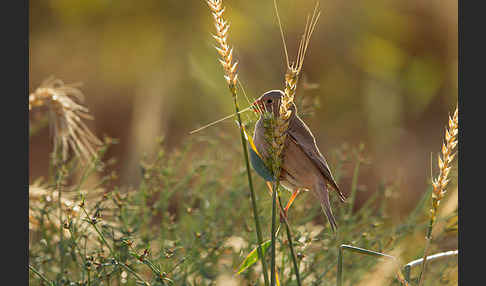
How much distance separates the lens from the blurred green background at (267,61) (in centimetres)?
179

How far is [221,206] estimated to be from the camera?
981 mm

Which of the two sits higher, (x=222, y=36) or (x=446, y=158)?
(x=222, y=36)

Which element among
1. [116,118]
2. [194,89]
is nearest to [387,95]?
[194,89]

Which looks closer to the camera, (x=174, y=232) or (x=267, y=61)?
(x=174, y=232)

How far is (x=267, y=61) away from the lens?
1.83 meters

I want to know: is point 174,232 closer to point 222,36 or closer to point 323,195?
point 323,195

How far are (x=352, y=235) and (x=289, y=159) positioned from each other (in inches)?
15.7

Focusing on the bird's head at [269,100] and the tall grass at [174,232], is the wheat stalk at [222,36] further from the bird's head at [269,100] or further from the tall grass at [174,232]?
the tall grass at [174,232]

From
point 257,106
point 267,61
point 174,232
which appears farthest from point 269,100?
point 267,61

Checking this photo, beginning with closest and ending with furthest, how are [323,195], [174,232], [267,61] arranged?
1. [323,195]
2. [174,232]
3. [267,61]

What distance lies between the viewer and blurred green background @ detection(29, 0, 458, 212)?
1.79m

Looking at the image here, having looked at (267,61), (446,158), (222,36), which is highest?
(267,61)

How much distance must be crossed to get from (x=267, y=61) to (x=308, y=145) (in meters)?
1.36

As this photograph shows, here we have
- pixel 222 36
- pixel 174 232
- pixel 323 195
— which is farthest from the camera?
pixel 174 232
